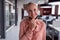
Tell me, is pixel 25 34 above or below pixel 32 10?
below

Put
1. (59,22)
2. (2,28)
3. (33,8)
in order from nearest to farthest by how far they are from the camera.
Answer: (33,8), (59,22), (2,28)

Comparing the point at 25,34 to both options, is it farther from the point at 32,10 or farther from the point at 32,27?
the point at 32,10

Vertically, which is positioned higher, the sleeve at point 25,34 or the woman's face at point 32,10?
the woman's face at point 32,10

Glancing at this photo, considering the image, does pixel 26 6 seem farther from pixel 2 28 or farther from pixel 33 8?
pixel 2 28

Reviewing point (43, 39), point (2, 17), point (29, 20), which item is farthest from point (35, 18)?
point (2, 17)

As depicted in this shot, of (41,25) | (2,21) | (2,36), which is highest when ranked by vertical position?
(41,25)

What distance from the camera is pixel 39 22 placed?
40.2 inches

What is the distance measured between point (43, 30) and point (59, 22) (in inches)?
163

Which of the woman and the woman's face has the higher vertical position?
the woman's face

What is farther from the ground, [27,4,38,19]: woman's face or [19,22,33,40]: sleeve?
[27,4,38,19]: woman's face

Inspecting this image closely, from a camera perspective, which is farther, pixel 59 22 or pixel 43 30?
pixel 59 22

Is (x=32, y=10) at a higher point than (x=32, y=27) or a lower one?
higher

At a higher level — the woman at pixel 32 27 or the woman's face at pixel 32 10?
the woman's face at pixel 32 10

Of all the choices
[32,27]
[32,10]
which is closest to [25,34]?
[32,27]
